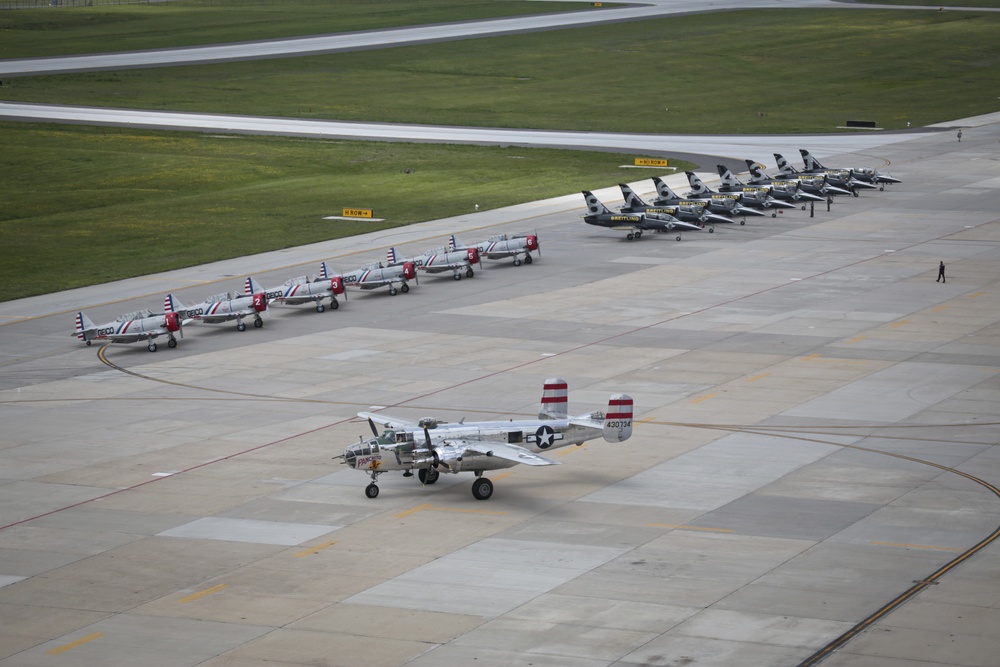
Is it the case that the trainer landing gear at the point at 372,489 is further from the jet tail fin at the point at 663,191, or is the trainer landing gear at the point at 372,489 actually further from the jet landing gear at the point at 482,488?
the jet tail fin at the point at 663,191

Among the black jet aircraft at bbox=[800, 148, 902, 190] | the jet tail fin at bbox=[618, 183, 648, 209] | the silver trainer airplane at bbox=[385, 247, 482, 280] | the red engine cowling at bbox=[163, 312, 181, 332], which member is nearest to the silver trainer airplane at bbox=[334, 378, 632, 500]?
the red engine cowling at bbox=[163, 312, 181, 332]

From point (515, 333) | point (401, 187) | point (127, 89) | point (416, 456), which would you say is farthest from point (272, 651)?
point (127, 89)

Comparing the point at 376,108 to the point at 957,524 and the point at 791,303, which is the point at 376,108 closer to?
the point at 791,303

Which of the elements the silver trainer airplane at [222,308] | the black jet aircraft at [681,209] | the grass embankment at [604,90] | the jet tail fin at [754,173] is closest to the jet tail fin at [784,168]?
the jet tail fin at [754,173]

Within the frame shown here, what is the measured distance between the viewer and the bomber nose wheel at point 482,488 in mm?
47125

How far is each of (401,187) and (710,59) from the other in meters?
88.9

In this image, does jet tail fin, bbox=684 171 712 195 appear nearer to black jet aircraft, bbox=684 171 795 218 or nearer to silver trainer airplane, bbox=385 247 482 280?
black jet aircraft, bbox=684 171 795 218

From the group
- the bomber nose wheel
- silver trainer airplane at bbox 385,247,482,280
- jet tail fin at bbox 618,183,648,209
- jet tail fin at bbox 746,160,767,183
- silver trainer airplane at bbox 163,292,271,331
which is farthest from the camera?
jet tail fin at bbox 746,160,767,183

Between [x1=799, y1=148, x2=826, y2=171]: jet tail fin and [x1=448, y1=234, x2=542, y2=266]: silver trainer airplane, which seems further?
[x1=799, y1=148, x2=826, y2=171]: jet tail fin

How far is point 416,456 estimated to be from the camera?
47844 millimetres

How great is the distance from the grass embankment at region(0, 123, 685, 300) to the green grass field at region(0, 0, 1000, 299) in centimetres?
27

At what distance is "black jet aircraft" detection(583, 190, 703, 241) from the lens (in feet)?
323

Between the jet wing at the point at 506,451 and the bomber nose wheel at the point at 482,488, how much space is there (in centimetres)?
98

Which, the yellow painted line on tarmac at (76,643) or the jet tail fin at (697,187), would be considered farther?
the jet tail fin at (697,187)
